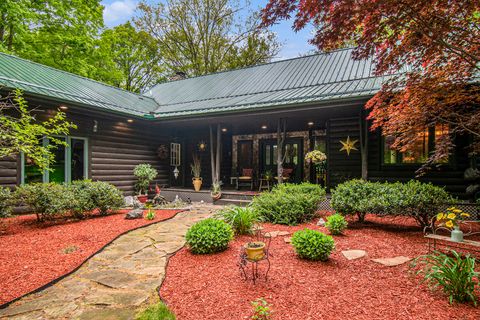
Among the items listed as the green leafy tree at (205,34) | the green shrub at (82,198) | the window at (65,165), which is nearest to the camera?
the green shrub at (82,198)

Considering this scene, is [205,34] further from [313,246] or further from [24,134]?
[313,246]

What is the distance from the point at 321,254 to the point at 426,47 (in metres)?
3.49

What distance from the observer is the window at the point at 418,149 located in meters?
6.91

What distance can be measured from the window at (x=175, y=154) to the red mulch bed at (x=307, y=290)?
808 centimetres

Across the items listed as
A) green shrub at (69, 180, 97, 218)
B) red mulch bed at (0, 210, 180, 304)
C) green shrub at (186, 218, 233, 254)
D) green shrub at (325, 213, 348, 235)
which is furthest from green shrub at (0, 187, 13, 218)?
green shrub at (325, 213, 348, 235)

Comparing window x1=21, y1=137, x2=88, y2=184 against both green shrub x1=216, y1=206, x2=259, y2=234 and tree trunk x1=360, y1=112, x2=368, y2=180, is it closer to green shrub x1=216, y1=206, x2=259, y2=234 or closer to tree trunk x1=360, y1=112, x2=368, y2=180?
green shrub x1=216, y1=206, x2=259, y2=234

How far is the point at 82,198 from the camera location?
6145mm

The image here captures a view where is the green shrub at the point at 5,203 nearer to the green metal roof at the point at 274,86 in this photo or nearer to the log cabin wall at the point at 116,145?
the log cabin wall at the point at 116,145

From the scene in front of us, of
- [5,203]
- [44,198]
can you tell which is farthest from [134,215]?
[5,203]

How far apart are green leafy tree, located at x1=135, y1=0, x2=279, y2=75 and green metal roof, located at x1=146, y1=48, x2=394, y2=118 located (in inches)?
303

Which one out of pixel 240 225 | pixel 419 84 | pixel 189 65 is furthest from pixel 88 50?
pixel 419 84

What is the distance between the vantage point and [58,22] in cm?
1345

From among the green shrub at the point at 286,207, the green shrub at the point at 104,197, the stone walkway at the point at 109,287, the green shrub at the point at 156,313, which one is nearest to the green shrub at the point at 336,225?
the green shrub at the point at 286,207

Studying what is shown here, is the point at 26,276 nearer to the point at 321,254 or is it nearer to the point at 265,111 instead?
the point at 321,254
